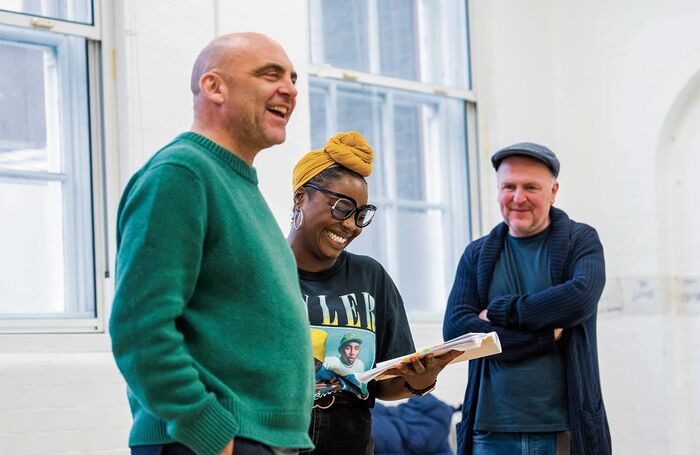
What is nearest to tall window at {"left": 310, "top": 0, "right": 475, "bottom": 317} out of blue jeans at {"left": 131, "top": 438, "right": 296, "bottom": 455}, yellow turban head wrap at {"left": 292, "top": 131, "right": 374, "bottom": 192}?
yellow turban head wrap at {"left": 292, "top": 131, "right": 374, "bottom": 192}

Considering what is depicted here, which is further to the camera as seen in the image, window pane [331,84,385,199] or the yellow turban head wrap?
window pane [331,84,385,199]

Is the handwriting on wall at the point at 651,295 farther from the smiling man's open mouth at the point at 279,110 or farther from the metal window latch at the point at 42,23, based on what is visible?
the smiling man's open mouth at the point at 279,110

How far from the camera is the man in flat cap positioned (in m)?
3.14

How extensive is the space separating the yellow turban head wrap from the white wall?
193 cm

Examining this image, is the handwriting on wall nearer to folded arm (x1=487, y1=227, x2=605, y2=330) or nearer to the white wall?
the white wall

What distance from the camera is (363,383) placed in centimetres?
241

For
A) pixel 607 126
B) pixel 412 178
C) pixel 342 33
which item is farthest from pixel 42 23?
pixel 607 126

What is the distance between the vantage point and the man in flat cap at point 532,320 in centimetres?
314

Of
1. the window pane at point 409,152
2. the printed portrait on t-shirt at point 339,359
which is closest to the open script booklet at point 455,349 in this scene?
the printed portrait on t-shirt at point 339,359

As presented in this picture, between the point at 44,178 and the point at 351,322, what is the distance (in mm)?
2271

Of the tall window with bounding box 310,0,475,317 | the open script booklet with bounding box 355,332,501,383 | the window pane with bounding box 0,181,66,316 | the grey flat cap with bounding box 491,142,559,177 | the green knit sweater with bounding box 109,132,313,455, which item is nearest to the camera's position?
the green knit sweater with bounding box 109,132,313,455

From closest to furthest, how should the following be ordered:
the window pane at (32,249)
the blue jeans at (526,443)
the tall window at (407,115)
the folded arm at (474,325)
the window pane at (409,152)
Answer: the blue jeans at (526,443), the folded arm at (474,325), the window pane at (32,249), the tall window at (407,115), the window pane at (409,152)

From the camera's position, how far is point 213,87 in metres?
1.86

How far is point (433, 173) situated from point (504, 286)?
257cm
